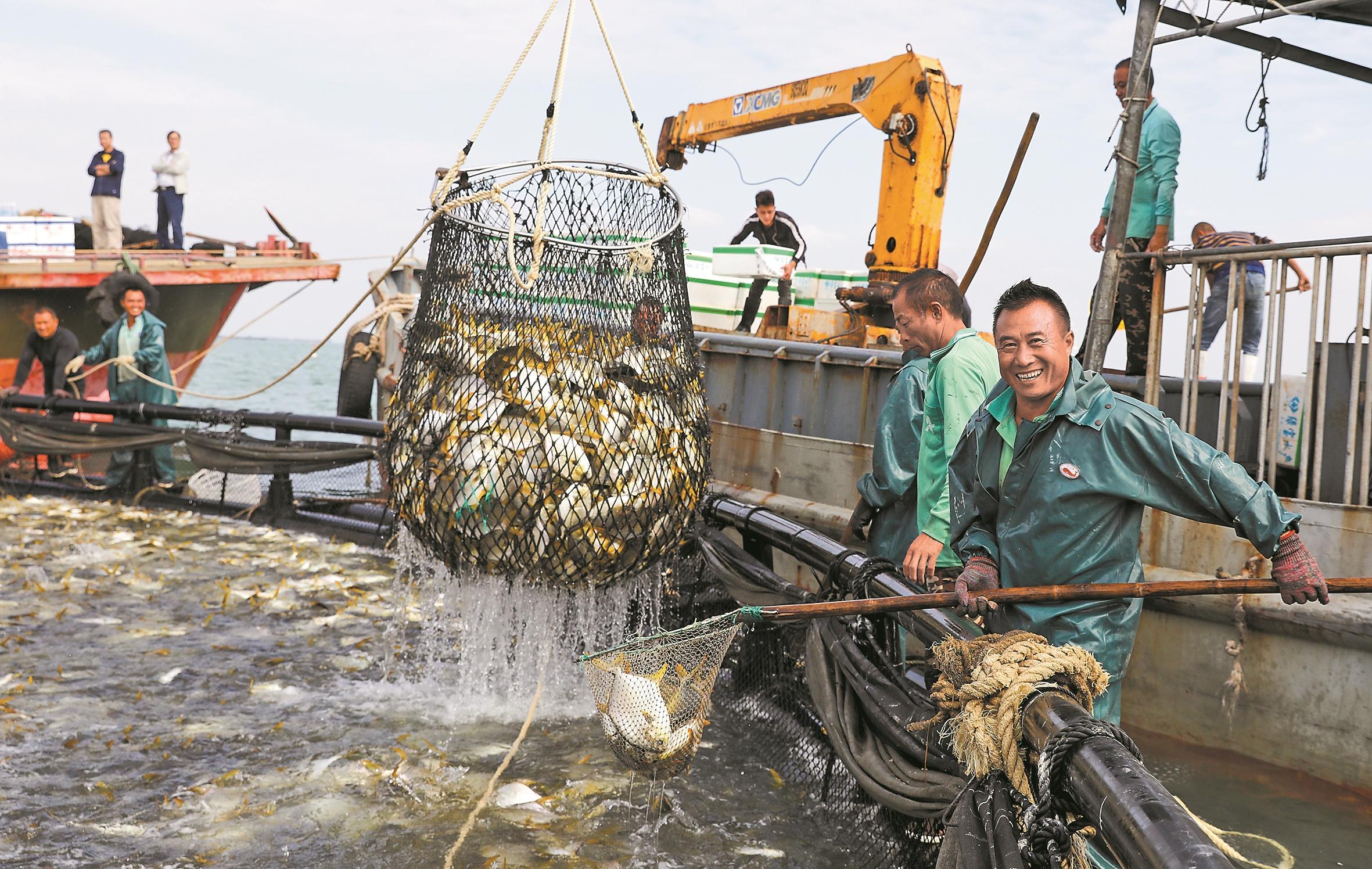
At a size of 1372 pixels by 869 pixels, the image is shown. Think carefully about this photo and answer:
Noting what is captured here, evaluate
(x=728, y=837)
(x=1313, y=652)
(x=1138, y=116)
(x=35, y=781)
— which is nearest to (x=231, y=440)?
(x=35, y=781)

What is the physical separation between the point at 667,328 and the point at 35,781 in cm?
305

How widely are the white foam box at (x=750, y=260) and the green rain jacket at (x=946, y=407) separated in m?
7.19

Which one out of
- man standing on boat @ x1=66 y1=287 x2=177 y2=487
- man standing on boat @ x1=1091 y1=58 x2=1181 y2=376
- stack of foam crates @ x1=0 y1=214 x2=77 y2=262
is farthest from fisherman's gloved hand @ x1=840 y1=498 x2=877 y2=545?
stack of foam crates @ x1=0 y1=214 x2=77 y2=262

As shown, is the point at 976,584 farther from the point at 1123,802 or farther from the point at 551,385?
the point at 551,385

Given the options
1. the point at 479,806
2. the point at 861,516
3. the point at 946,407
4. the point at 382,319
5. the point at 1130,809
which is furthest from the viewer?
the point at 382,319

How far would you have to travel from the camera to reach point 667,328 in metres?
4.49

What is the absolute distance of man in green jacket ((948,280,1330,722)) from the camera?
2.68 metres

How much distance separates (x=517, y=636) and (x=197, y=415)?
17.2 feet

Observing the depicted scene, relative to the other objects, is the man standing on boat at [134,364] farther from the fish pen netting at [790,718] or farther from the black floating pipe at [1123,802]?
the black floating pipe at [1123,802]

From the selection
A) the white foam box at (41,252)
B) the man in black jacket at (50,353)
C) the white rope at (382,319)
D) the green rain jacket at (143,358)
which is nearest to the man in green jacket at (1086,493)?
the green rain jacket at (143,358)

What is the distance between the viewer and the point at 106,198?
63.6ft

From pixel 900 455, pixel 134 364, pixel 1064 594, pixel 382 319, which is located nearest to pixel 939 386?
pixel 900 455

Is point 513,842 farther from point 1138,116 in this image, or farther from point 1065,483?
point 1138,116

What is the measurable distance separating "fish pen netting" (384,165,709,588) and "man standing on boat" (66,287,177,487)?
6.58 metres
